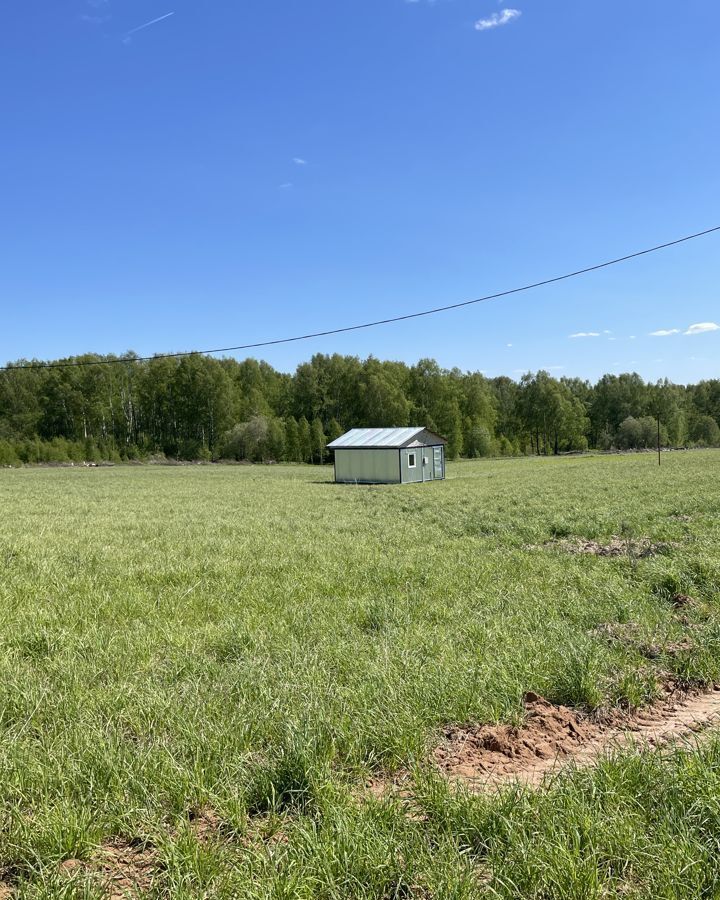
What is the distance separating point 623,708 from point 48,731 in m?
4.17

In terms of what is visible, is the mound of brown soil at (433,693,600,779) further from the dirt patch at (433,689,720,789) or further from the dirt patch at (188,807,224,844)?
the dirt patch at (188,807,224,844)

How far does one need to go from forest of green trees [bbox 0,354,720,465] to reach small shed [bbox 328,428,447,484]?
33.8 metres

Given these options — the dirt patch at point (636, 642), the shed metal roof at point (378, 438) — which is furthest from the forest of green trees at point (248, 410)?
the dirt patch at point (636, 642)

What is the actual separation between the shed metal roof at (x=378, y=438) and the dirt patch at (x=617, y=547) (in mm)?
28435

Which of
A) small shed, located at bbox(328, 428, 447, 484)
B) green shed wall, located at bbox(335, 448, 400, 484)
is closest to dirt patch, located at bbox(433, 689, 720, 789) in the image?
small shed, located at bbox(328, 428, 447, 484)

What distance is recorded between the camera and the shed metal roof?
134 ft

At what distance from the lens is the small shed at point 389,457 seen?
40.2 m

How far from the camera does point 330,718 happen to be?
3.92 meters

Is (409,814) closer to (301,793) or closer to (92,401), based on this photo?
(301,793)

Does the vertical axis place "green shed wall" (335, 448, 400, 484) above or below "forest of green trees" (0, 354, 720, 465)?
below

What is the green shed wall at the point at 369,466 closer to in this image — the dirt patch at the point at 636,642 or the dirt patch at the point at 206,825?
the dirt patch at the point at 636,642

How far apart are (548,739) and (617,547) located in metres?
7.86

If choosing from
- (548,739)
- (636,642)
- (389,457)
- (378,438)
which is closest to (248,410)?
(378,438)

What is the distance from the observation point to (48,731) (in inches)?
154
